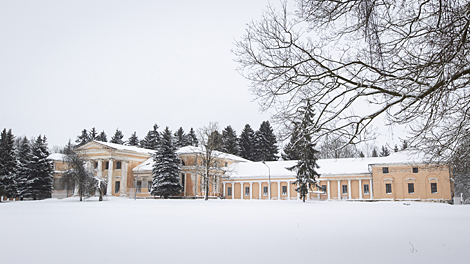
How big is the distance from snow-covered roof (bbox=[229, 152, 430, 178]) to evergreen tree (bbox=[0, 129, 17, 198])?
29243mm

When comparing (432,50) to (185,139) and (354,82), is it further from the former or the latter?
(185,139)

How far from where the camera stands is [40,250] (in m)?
8.27

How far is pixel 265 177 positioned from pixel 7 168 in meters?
35.5

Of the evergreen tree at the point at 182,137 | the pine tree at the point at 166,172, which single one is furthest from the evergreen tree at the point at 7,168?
the evergreen tree at the point at 182,137

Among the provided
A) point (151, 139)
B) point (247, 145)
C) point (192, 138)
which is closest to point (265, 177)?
point (247, 145)

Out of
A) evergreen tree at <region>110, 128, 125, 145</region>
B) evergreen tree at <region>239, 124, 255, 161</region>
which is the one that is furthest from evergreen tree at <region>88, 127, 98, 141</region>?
evergreen tree at <region>239, 124, 255, 161</region>

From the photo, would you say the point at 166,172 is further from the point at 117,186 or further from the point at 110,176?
the point at 117,186

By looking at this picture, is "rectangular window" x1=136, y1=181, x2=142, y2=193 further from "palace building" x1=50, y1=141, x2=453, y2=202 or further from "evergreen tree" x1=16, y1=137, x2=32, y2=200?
"evergreen tree" x1=16, y1=137, x2=32, y2=200

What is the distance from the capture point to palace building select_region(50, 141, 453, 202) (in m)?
47.7

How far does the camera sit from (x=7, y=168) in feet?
159

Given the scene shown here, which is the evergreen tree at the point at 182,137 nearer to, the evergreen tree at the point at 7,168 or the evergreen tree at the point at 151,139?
the evergreen tree at the point at 151,139

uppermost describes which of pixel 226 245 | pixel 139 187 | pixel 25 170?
pixel 25 170

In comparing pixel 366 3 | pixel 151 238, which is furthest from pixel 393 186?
pixel 366 3

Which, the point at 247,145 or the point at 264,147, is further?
the point at 247,145
